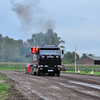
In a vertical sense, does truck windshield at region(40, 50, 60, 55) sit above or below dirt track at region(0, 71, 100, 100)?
above

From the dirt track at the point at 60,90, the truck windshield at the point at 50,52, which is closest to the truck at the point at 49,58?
the truck windshield at the point at 50,52

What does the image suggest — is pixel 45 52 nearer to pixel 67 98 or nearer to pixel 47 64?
pixel 47 64

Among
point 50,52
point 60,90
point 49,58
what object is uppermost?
point 50,52

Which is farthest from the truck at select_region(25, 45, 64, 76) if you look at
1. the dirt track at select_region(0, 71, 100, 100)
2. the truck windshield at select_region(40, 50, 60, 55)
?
the dirt track at select_region(0, 71, 100, 100)

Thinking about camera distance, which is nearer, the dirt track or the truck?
the dirt track

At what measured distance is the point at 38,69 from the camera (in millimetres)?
24453

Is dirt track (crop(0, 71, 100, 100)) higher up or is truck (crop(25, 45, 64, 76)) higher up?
truck (crop(25, 45, 64, 76))

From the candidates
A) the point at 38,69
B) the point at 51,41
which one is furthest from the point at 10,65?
the point at 38,69

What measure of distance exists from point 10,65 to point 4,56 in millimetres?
32462

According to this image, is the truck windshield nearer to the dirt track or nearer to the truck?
the truck

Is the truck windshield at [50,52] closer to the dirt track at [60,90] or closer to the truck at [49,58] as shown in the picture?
the truck at [49,58]

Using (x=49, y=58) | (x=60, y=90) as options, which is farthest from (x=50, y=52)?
(x=60, y=90)

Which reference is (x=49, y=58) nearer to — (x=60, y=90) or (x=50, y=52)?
(x=50, y=52)

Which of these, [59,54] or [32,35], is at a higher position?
[32,35]
